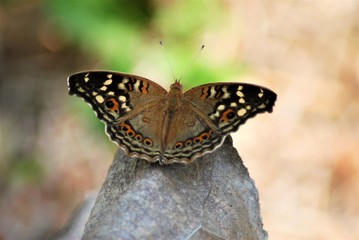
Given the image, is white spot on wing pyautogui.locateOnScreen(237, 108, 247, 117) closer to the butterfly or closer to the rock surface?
the butterfly

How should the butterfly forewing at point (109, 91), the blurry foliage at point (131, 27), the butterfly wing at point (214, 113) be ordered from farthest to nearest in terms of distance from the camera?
1. the blurry foliage at point (131, 27)
2. the butterfly forewing at point (109, 91)
3. the butterfly wing at point (214, 113)

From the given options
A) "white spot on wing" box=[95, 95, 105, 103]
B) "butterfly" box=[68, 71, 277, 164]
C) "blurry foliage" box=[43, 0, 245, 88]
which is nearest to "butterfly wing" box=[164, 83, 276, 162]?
"butterfly" box=[68, 71, 277, 164]

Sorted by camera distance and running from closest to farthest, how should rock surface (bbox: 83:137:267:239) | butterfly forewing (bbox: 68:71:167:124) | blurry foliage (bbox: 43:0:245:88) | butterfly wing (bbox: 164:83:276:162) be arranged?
1. rock surface (bbox: 83:137:267:239)
2. butterfly wing (bbox: 164:83:276:162)
3. butterfly forewing (bbox: 68:71:167:124)
4. blurry foliage (bbox: 43:0:245:88)

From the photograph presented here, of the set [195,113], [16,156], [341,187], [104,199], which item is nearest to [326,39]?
[341,187]

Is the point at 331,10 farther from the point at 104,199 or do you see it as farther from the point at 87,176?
the point at 104,199

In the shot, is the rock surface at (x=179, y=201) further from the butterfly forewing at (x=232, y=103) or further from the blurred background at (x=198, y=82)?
the blurred background at (x=198, y=82)

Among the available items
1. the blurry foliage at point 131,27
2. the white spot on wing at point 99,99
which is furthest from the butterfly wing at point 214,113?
the blurry foliage at point 131,27

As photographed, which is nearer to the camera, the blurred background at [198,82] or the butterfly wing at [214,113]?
the butterfly wing at [214,113]
